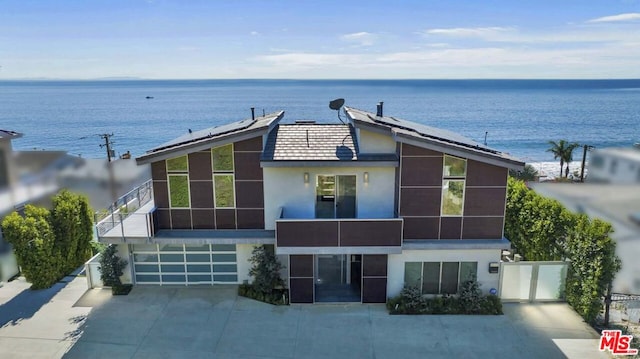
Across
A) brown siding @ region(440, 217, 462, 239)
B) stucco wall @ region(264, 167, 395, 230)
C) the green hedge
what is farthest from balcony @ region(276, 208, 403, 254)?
the green hedge

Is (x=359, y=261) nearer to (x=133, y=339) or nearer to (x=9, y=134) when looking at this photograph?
(x=133, y=339)

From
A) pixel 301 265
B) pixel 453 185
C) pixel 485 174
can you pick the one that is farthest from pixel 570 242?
pixel 301 265

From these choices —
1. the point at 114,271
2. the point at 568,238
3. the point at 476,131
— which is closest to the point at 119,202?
the point at 114,271

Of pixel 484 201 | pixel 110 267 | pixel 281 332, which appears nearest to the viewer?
pixel 281 332

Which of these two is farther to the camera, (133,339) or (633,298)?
(633,298)

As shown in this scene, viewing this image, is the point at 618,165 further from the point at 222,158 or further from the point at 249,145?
the point at 222,158

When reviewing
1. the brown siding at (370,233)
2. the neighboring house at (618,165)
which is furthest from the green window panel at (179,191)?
the neighboring house at (618,165)

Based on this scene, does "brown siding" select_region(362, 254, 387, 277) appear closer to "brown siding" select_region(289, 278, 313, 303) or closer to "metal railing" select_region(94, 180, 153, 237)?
"brown siding" select_region(289, 278, 313, 303)

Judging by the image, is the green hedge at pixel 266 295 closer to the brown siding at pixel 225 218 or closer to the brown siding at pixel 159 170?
the brown siding at pixel 225 218
